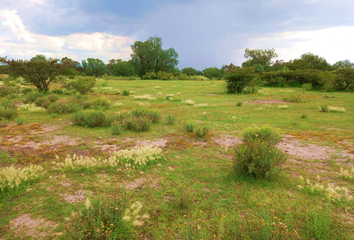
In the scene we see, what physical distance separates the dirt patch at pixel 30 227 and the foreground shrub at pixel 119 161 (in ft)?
5.42

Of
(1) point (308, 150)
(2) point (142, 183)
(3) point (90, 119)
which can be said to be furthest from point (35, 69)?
(1) point (308, 150)

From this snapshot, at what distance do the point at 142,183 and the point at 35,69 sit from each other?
19.5m

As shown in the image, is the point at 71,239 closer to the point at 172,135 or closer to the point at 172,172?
the point at 172,172

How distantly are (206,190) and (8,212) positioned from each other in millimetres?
3698

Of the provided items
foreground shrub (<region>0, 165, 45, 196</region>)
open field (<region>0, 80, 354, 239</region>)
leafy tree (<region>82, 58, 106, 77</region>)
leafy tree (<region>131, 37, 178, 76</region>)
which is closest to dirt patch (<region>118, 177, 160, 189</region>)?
open field (<region>0, 80, 354, 239</region>)

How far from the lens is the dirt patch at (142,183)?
4.13 metres

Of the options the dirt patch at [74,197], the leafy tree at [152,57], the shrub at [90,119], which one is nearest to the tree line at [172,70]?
the leafy tree at [152,57]

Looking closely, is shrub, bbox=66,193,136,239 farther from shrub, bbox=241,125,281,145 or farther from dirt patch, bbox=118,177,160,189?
shrub, bbox=241,125,281,145

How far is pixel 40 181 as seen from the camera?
419 centimetres

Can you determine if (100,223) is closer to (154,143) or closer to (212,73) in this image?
(154,143)

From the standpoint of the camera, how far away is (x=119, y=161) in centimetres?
522

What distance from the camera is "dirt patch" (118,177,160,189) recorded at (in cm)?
413

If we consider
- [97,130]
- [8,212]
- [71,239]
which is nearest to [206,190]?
[71,239]

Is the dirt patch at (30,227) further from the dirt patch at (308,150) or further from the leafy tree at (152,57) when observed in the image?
the leafy tree at (152,57)
